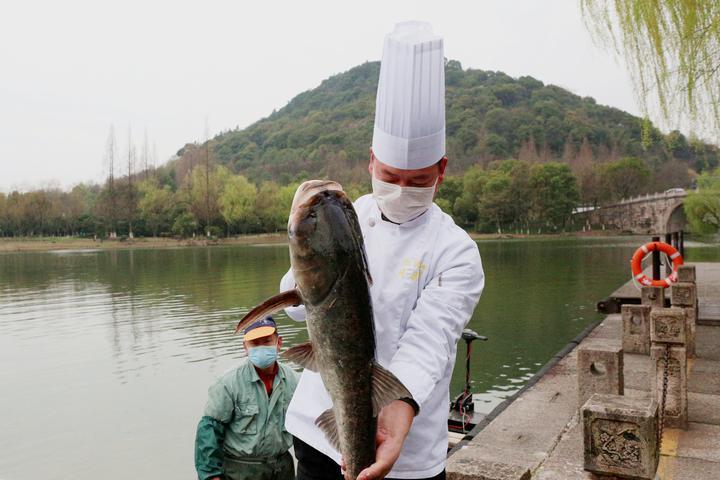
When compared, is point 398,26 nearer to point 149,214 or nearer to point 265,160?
point 149,214

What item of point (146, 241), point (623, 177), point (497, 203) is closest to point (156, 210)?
point (146, 241)

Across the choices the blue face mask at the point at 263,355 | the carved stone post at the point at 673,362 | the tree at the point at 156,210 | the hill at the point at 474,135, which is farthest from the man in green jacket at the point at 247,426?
the hill at the point at 474,135

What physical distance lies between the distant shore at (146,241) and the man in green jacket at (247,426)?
6849cm

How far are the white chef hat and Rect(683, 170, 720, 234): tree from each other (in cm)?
4636

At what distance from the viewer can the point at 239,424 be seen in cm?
439

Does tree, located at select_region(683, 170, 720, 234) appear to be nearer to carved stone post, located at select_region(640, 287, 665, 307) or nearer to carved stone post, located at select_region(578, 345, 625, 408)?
carved stone post, located at select_region(640, 287, 665, 307)

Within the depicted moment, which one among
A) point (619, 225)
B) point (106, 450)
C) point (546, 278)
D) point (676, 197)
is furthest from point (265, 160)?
point (106, 450)

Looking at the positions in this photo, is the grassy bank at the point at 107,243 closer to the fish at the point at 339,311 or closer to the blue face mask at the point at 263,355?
the blue face mask at the point at 263,355

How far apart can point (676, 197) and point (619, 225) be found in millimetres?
15155

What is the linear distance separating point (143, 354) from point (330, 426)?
15.4 metres

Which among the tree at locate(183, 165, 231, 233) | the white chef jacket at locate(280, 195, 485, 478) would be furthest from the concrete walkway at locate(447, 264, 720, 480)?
the tree at locate(183, 165, 231, 233)

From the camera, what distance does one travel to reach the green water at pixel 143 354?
31.4ft

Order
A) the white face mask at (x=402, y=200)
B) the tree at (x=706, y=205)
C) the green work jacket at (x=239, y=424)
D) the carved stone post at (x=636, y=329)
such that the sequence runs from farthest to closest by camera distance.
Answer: the tree at (x=706, y=205), the carved stone post at (x=636, y=329), the green work jacket at (x=239, y=424), the white face mask at (x=402, y=200)

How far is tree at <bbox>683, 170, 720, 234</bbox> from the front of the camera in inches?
1666
